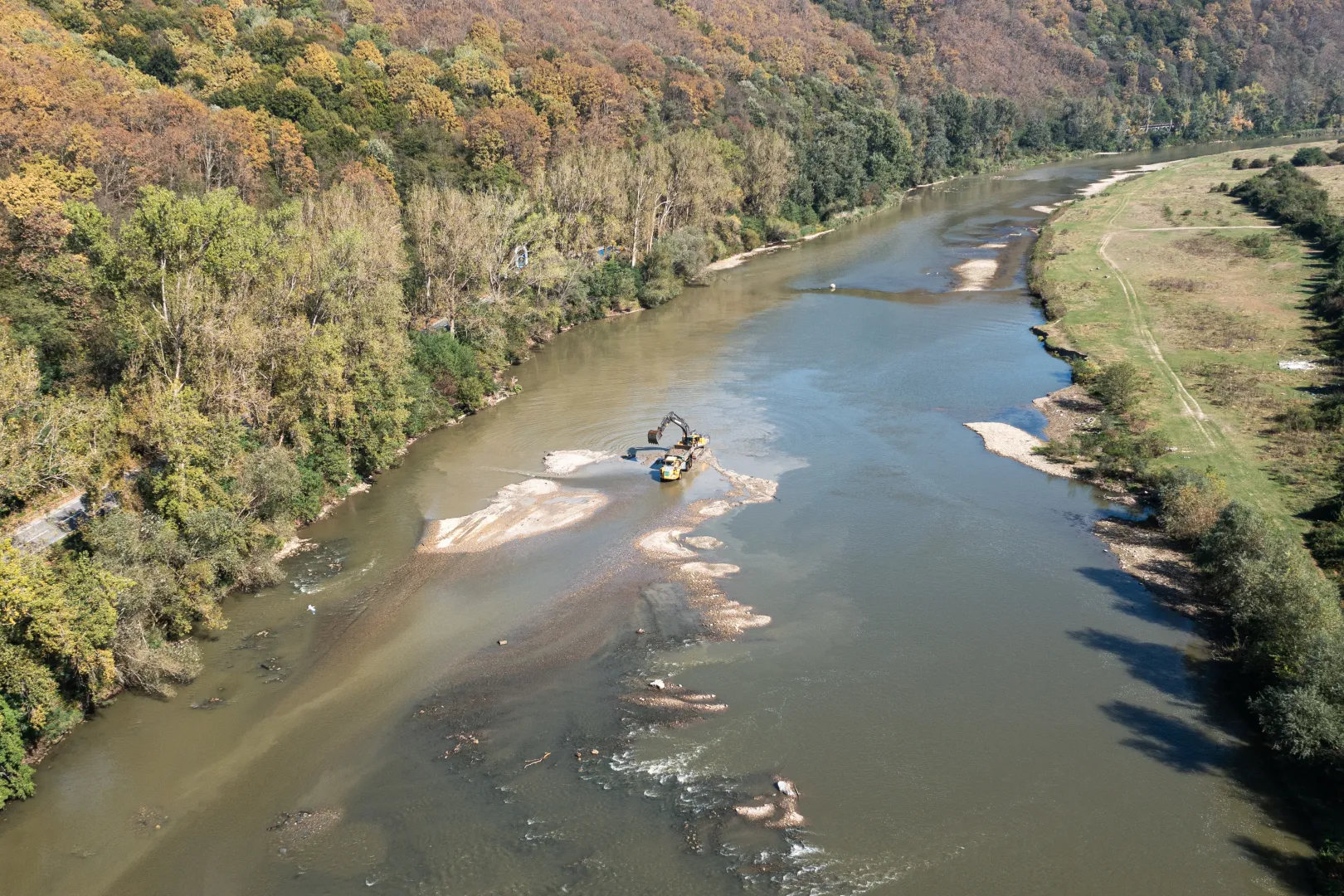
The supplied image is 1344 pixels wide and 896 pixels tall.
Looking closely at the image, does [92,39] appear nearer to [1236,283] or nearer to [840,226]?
[840,226]

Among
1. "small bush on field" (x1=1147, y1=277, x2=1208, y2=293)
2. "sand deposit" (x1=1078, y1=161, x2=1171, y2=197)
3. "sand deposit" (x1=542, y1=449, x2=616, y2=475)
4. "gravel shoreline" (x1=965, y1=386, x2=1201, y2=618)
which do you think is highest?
"sand deposit" (x1=1078, y1=161, x2=1171, y2=197)

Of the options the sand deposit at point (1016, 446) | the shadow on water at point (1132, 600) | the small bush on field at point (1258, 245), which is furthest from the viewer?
the small bush on field at point (1258, 245)

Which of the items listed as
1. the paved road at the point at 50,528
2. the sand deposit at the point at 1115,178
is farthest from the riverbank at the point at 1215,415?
the paved road at the point at 50,528

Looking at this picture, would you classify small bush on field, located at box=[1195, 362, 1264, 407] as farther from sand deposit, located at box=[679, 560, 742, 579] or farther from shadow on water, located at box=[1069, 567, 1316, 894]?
sand deposit, located at box=[679, 560, 742, 579]

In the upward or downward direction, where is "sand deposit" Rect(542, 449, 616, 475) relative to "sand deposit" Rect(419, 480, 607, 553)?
upward

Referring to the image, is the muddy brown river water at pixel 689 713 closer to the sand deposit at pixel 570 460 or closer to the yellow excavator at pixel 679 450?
the sand deposit at pixel 570 460

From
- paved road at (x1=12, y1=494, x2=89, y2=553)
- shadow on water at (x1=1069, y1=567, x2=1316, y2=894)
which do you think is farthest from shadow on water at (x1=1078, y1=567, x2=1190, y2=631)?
paved road at (x1=12, y1=494, x2=89, y2=553)

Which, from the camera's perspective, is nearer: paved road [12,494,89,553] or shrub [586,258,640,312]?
paved road [12,494,89,553]
